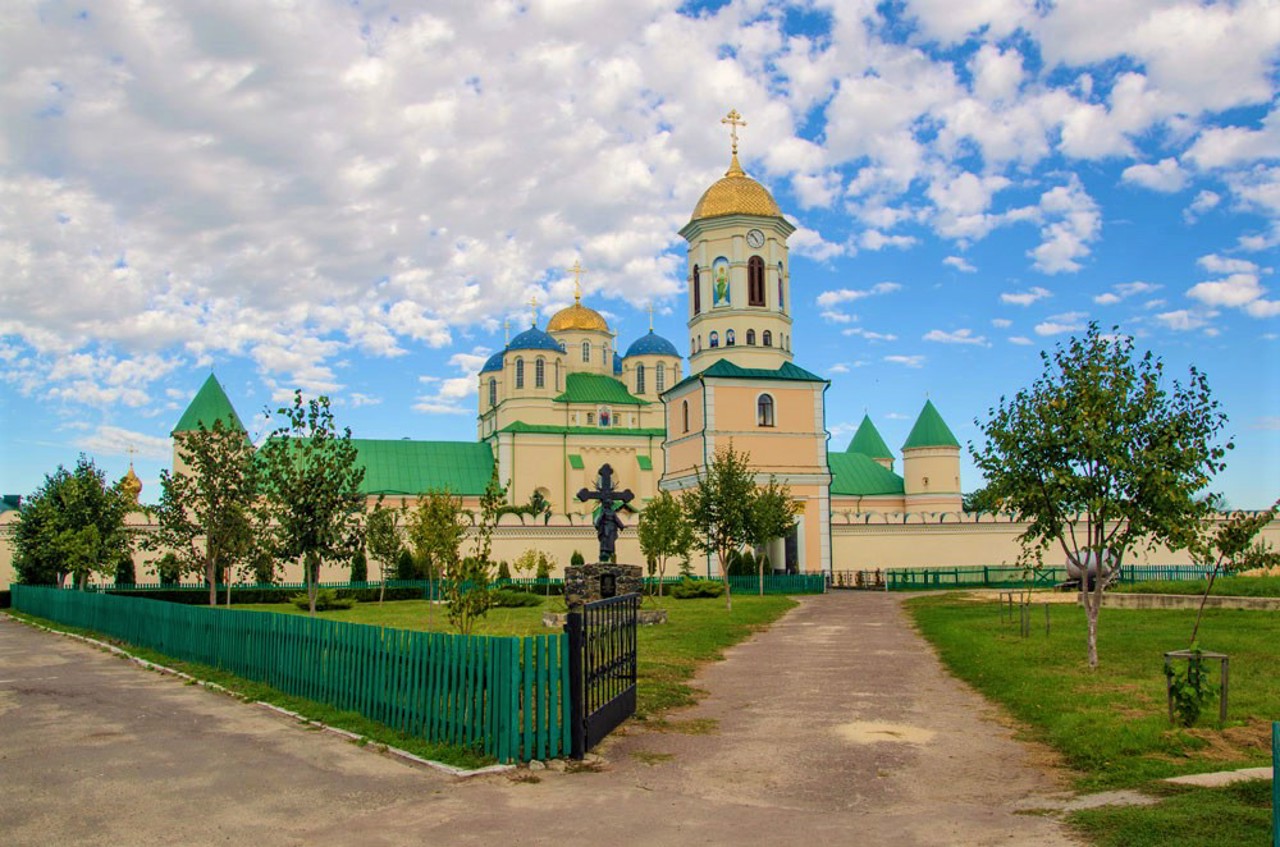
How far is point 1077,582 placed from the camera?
36.3 m

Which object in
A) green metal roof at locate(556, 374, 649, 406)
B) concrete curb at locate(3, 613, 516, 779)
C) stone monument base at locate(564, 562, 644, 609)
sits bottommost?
concrete curb at locate(3, 613, 516, 779)

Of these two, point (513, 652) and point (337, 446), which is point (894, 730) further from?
point (337, 446)

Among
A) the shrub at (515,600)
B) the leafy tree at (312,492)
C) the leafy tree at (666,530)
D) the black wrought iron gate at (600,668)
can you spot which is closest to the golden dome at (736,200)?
the leafy tree at (666,530)

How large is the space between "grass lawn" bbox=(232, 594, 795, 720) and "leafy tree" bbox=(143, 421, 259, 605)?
7.53ft

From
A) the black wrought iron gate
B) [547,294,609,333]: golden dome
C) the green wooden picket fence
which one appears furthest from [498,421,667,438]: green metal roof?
the black wrought iron gate

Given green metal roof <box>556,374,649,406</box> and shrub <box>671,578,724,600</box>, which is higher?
green metal roof <box>556,374,649,406</box>

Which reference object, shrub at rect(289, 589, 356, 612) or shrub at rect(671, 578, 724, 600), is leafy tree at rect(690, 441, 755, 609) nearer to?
shrub at rect(671, 578, 724, 600)

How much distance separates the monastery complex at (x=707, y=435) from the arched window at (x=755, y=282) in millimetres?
63

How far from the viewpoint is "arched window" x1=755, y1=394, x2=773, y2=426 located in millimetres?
44719

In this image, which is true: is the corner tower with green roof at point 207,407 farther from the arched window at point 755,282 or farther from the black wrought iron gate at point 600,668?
the black wrought iron gate at point 600,668

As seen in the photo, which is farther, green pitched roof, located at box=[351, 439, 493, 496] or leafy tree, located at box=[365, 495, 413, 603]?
green pitched roof, located at box=[351, 439, 493, 496]

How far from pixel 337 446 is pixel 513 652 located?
920cm

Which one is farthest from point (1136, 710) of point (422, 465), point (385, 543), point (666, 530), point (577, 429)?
point (422, 465)

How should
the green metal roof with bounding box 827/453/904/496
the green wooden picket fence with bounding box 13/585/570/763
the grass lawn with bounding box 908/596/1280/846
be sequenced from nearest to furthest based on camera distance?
the grass lawn with bounding box 908/596/1280/846
the green wooden picket fence with bounding box 13/585/570/763
the green metal roof with bounding box 827/453/904/496
